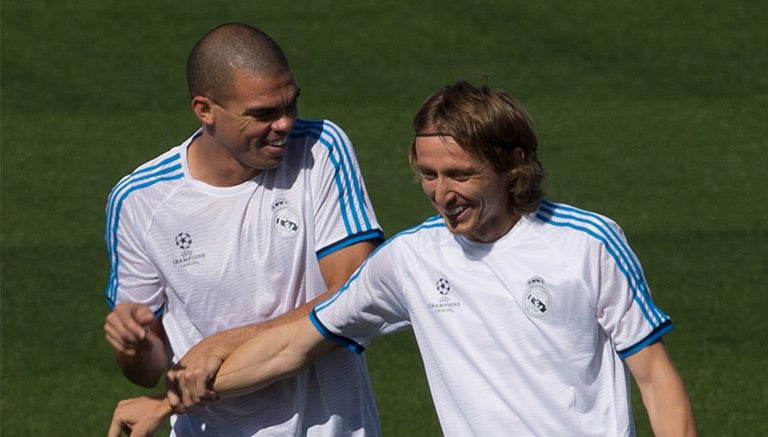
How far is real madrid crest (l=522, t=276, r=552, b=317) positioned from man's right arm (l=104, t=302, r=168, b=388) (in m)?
1.20

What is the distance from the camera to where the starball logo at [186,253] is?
5.07 m

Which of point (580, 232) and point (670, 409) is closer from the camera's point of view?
point (670, 409)

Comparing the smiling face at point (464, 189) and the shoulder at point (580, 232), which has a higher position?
the smiling face at point (464, 189)

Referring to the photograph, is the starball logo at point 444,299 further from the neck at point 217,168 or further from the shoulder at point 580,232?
the neck at point 217,168

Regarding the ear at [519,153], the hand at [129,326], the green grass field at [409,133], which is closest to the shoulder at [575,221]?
the ear at [519,153]

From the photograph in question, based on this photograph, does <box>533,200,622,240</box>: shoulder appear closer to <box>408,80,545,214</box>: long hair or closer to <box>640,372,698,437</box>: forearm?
<box>408,80,545,214</box>: long hair

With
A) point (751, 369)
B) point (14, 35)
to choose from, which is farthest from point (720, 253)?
point (14, 35)

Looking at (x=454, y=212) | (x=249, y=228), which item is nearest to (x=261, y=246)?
(x=249, y=228)

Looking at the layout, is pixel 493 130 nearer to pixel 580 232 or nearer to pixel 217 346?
pixel 580 232

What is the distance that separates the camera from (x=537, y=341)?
4199 mm

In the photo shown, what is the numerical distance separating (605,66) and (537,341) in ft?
33.9

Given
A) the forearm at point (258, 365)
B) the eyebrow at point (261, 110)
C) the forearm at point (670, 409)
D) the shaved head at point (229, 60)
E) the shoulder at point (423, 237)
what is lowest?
the forearm at point (670, 409)

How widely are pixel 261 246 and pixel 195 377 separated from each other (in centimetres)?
54

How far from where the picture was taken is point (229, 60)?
4984 mm
